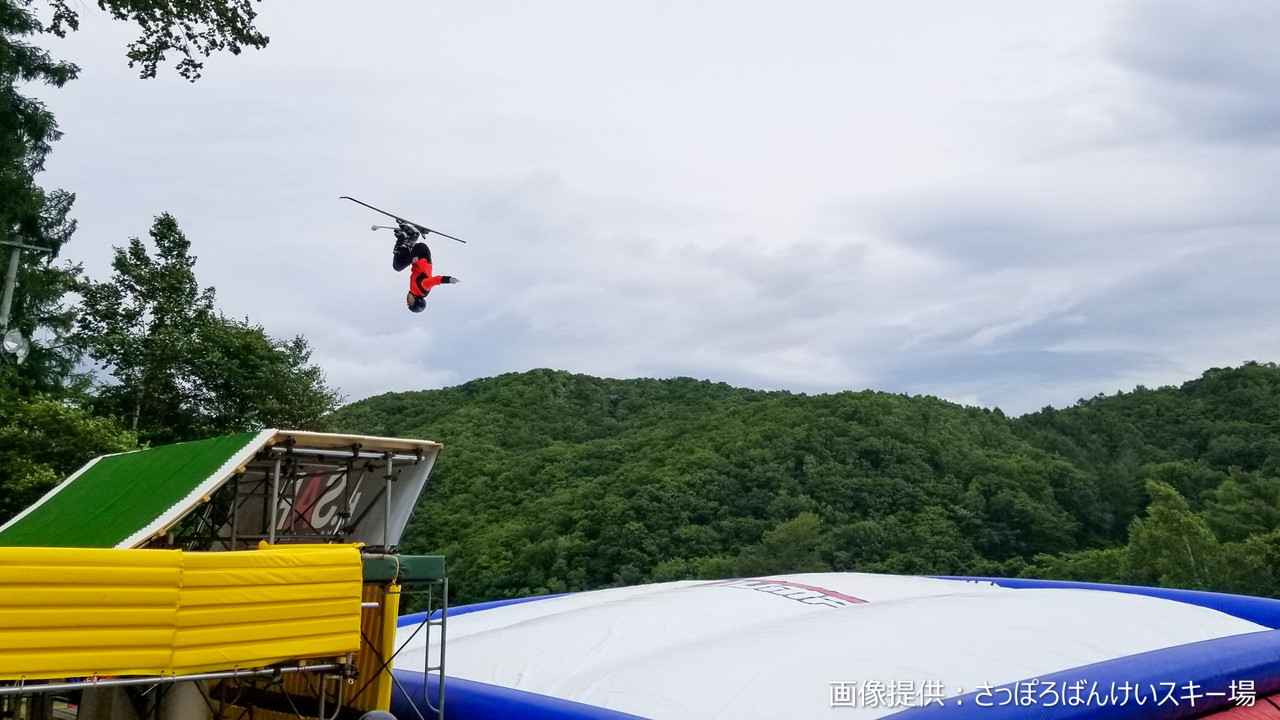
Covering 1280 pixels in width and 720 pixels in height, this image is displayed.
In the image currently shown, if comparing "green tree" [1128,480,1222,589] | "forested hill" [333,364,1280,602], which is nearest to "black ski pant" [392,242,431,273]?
"forested hill" [333,364,1280,602]

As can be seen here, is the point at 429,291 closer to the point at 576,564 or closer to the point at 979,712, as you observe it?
the point at 979,712

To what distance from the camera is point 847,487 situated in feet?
115

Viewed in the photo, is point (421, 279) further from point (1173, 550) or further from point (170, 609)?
point (1173, 550)

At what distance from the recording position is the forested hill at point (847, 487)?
30.7 metres

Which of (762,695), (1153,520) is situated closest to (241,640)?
(762,695)

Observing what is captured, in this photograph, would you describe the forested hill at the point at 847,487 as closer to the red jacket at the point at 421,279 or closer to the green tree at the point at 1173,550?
the green tree at the point at 1173,550

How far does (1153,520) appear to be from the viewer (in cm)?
2300

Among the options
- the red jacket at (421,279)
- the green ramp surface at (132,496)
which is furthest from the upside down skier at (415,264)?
the green ramp surface at (132,496)

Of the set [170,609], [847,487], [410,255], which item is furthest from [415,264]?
[847,487]

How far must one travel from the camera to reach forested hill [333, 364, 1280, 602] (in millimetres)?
30688

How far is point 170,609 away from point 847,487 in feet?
106

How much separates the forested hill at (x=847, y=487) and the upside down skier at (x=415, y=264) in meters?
18.9

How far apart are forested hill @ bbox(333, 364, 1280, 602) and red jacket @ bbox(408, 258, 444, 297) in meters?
19.0

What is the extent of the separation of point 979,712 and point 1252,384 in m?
37.6
